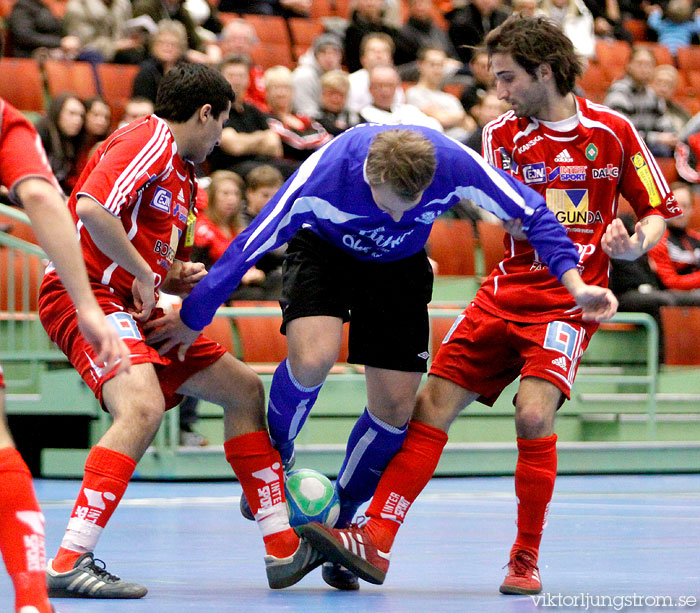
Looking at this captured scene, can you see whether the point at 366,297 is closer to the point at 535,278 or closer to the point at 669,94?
Answer: the point at 535,278

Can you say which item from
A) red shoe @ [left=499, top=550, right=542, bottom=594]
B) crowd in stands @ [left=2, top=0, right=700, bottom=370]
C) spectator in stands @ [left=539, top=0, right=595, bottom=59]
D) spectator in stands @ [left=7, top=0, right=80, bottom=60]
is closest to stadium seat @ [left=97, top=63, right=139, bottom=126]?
crowd in stands @ [left=2, top=0, right=700, bottom=370]

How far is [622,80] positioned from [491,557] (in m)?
7.88

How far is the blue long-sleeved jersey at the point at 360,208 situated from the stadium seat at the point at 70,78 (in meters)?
5.90

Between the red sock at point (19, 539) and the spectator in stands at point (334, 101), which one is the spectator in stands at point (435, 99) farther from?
the red sock at point (19, 539)

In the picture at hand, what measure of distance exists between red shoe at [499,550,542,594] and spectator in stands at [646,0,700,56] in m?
11.8

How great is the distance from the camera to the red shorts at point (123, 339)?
4.06m

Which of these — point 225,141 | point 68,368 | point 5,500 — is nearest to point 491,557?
point 5,500

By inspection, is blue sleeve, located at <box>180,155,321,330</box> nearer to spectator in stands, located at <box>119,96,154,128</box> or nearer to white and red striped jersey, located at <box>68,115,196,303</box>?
white and red striped jersey, located at <box>68,115,196,303</box>

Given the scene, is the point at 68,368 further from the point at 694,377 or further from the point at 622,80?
the point at 622,80

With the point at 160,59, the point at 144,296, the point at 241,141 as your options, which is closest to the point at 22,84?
the point at 160,59

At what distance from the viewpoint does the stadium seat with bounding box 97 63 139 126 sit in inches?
384

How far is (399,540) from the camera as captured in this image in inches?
218

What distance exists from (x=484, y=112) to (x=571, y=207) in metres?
5.83

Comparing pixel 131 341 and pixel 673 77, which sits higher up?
pixel 131 341
